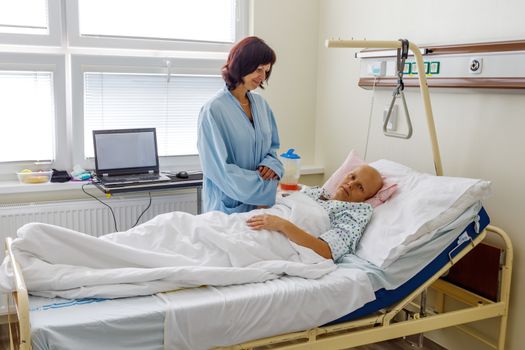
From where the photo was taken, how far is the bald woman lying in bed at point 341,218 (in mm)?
2271

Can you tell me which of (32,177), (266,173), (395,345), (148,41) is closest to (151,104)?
(148,41)

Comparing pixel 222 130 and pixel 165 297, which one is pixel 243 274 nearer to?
pixel 165 297

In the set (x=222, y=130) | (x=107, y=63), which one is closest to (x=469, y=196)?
(x=222, y=130)

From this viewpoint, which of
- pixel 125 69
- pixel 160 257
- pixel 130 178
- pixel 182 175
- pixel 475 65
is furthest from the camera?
pixel 125 69

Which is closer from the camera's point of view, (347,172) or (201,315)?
(201,315)

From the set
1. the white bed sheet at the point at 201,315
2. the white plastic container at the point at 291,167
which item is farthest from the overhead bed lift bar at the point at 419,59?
the white plastic container at the point at 291,167

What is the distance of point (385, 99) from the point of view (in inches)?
125

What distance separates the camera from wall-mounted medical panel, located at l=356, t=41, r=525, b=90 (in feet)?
7.66

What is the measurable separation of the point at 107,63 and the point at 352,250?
5.88 ft

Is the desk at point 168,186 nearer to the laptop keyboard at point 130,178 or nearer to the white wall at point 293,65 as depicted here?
the laptop keyboard at point 130,178

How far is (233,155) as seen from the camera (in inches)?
108

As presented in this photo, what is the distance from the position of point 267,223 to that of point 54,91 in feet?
5.15

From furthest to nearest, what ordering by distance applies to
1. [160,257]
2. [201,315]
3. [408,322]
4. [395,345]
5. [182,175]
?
1. [182,175]
2. [395,345]
3. [408,322]
4. [160,257]
5. [201,315]

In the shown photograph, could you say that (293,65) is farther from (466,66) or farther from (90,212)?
(90,212)
